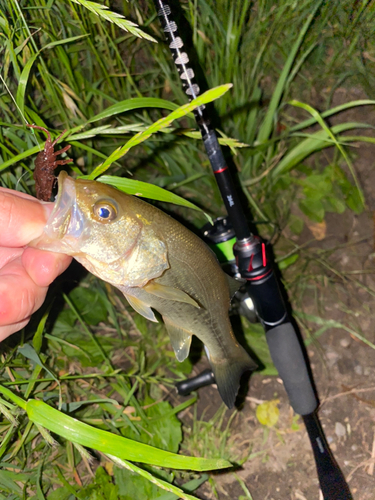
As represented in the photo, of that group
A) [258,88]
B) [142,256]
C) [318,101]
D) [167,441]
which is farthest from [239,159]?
[167,441]

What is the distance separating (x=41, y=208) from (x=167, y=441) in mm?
1755

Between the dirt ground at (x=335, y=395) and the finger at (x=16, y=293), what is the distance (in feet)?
5.34

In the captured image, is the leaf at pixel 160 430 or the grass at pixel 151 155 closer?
the grass at pixel 151 155

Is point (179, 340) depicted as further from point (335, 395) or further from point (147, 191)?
point (335, 395)

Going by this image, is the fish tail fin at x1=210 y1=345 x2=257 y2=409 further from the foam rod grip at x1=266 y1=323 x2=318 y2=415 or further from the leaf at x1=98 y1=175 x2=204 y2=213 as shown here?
the leaf at x1=98 y1=175 x2=204 y2=213

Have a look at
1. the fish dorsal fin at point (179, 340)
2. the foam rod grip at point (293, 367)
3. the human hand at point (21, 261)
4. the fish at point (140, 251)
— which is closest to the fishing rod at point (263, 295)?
the foam rod grip at point (293, 367)

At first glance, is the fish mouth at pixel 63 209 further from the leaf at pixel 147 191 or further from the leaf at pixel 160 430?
the leaf at pixel 160 430

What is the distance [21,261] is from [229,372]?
3.80 feet

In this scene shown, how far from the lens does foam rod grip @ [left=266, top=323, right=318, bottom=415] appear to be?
2.29 metres

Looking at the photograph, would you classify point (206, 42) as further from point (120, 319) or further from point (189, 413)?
point (189, 413)

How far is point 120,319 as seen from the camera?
117 inches

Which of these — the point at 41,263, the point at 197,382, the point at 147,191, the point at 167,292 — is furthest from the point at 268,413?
the point at 41,263

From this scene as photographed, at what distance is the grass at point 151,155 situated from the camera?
2229mm

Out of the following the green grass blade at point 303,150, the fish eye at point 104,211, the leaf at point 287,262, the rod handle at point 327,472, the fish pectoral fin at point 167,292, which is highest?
the fish eye at point 104,211
